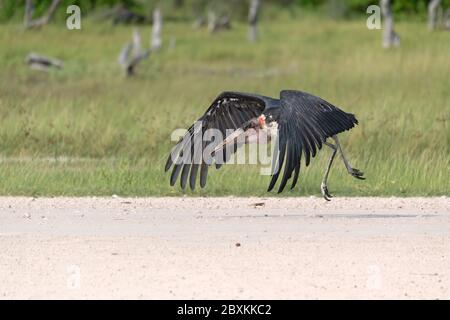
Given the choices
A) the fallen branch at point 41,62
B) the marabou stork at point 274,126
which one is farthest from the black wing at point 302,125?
the fallen branch at point 41,62

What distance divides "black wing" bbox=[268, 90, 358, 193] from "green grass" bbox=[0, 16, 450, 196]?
267 centimetres

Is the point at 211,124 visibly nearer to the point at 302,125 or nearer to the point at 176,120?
the point at 302,125

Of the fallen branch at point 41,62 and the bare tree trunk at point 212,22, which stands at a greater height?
the bare tree trunk at point 212,22

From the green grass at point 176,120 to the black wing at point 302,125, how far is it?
2.67 metres

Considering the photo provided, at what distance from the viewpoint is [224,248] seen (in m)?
8.69

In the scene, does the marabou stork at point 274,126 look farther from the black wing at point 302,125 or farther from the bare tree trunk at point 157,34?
the bare tree trunk at point 157,34

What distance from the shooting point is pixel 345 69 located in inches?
867

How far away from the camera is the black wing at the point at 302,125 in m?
8.36

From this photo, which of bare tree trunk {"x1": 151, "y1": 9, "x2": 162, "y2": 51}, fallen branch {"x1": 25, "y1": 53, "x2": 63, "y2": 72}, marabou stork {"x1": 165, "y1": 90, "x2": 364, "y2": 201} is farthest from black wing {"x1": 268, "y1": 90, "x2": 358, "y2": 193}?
bare tree trunk {"x1": 151, "y1": 9, "x2": 162, "y2": 51}

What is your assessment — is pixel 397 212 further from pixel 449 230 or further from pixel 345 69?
pixel 345 69

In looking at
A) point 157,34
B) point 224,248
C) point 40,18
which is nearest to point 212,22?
point 40,18

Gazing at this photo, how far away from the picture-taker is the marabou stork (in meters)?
8.43

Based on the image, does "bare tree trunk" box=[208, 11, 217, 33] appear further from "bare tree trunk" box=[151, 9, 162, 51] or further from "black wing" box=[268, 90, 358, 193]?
"black wing" box=[268, 90, 358, 193]

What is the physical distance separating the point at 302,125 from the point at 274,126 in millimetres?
445
